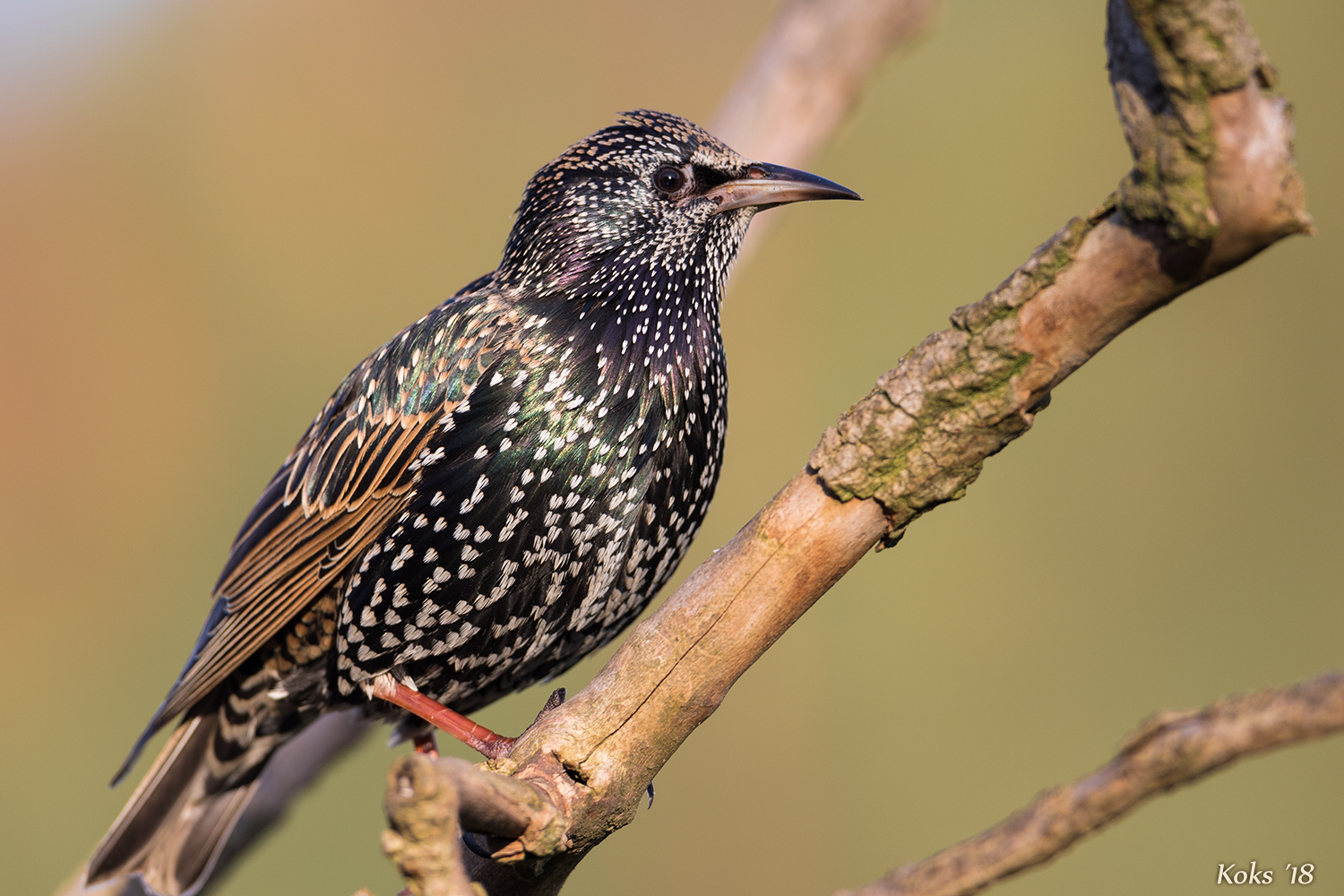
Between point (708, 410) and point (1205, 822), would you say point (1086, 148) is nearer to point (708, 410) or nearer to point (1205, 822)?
point (1205, 822)

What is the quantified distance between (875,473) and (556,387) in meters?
1.02

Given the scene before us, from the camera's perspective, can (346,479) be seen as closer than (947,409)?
No

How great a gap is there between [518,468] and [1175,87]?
1.69 metres

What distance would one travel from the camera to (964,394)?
1.86m

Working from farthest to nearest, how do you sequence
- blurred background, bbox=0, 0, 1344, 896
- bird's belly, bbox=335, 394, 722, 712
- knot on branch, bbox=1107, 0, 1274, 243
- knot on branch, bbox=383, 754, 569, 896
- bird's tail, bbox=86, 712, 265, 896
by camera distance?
blurred background, bbox=0, 0, 1344, 896 → bird's tail, bbox=86, 712, 265, 896 → bird's belly, bbox=335, 394, 722, 712 → knot on branch, bbox=383, 754, 569, 896 → knot on branch, bbox=1107, 0, 1274, 243

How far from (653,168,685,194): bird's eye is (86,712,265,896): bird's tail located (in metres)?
2.22

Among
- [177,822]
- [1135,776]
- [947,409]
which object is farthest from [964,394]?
[177,822]

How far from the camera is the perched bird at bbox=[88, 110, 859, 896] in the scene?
269 centimetres

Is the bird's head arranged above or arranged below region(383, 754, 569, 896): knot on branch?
above

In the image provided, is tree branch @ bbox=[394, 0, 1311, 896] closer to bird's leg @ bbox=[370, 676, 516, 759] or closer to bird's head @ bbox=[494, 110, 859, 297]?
bird's leg @ bbox=[370, 676, 516, 759]
